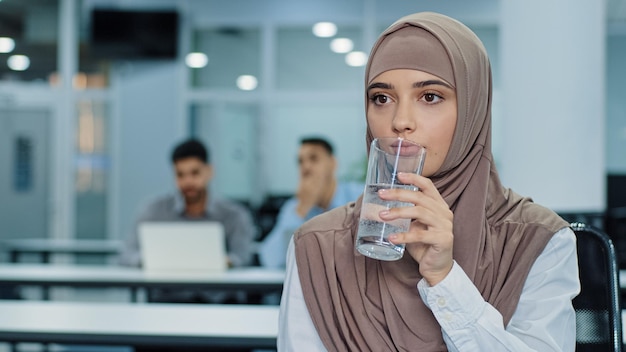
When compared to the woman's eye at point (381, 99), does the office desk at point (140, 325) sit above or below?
below

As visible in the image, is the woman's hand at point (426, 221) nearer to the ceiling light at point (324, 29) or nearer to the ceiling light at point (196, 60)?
the ceiling light at point (324, 29)

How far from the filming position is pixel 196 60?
29.9 ft

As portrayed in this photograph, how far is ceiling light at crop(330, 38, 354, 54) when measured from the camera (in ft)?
29.4

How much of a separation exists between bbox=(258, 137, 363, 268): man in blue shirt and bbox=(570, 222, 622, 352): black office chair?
2.59 meters

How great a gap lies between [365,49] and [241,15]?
1.43 metres

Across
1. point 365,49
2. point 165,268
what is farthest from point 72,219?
point 165,268

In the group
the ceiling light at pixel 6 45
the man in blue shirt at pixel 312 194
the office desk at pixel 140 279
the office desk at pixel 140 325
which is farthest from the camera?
the ceiling light at pixel 6 45

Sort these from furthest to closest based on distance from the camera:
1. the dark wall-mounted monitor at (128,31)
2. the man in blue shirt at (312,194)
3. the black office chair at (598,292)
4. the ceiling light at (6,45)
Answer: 1. the ceiling light at (6,45)
2. the dark wall-mounted monitor at (128,31)
3. the man in blue shirt at (312,194)
4. the black office chair at (598,292)

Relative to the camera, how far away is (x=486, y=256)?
132 centimetres

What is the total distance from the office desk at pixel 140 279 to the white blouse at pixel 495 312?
2.02 metres

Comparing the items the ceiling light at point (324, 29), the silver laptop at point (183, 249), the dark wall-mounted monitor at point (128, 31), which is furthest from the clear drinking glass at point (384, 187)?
the ceiling light at point (324, 29)

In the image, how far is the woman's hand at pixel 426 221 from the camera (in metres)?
1.16

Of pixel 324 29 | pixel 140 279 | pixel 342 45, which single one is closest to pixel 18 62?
pixel 324 29

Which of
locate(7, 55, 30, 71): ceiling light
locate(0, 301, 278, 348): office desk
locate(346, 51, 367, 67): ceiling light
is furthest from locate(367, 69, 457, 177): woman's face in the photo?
locate(7, 55, 30, 71): ceiling light
